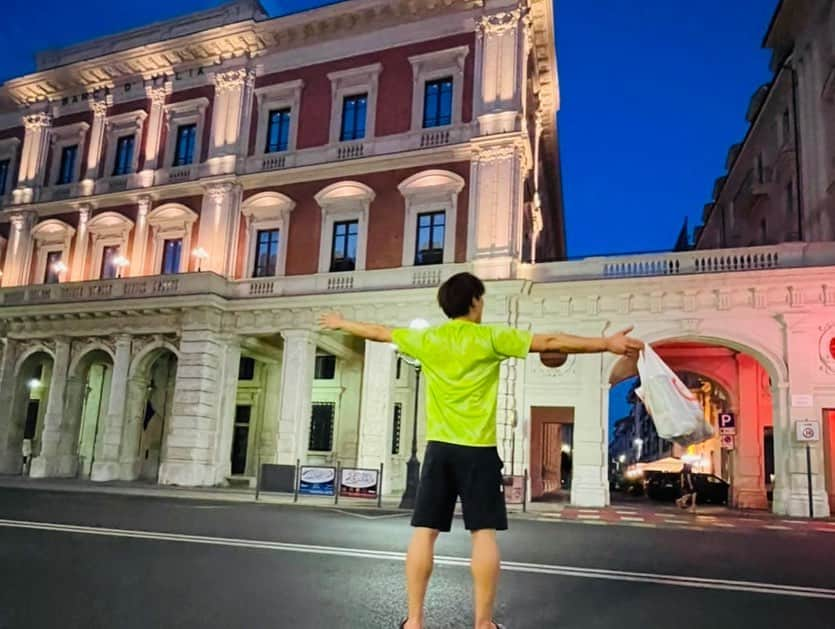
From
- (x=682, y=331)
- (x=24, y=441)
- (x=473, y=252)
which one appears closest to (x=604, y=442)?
(x=682, y=331)

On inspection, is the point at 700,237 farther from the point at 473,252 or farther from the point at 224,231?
the point at 224,231

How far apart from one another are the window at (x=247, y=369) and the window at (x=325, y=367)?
3304 millimetres

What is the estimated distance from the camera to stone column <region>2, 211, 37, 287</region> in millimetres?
30672

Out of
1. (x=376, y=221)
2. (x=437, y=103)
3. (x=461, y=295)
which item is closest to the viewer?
(x=461, y=295)

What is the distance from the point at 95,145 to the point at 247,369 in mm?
11732

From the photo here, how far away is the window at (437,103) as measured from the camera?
82.2 feet

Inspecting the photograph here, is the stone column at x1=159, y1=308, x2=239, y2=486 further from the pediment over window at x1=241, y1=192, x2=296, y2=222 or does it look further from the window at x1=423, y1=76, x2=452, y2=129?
the window at x1=423, y1=76, x2=452, y2=129

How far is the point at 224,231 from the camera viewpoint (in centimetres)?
2680

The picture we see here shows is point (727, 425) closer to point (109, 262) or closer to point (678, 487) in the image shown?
point (678, 487)

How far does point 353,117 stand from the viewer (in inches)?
1048

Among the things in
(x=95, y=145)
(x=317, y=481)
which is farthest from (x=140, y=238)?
(x=317, y=481)

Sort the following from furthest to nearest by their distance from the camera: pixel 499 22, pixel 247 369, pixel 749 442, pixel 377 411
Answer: pixel 247 369, pixel 499 22, pixel 749 442, pixel 377 411

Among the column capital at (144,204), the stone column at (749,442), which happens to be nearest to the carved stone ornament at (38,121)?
the column capital at (144,204)

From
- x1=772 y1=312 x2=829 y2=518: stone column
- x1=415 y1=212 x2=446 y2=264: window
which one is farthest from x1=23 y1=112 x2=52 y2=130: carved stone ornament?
x1=772 y1=312 x2=829 y2=518: stone column
